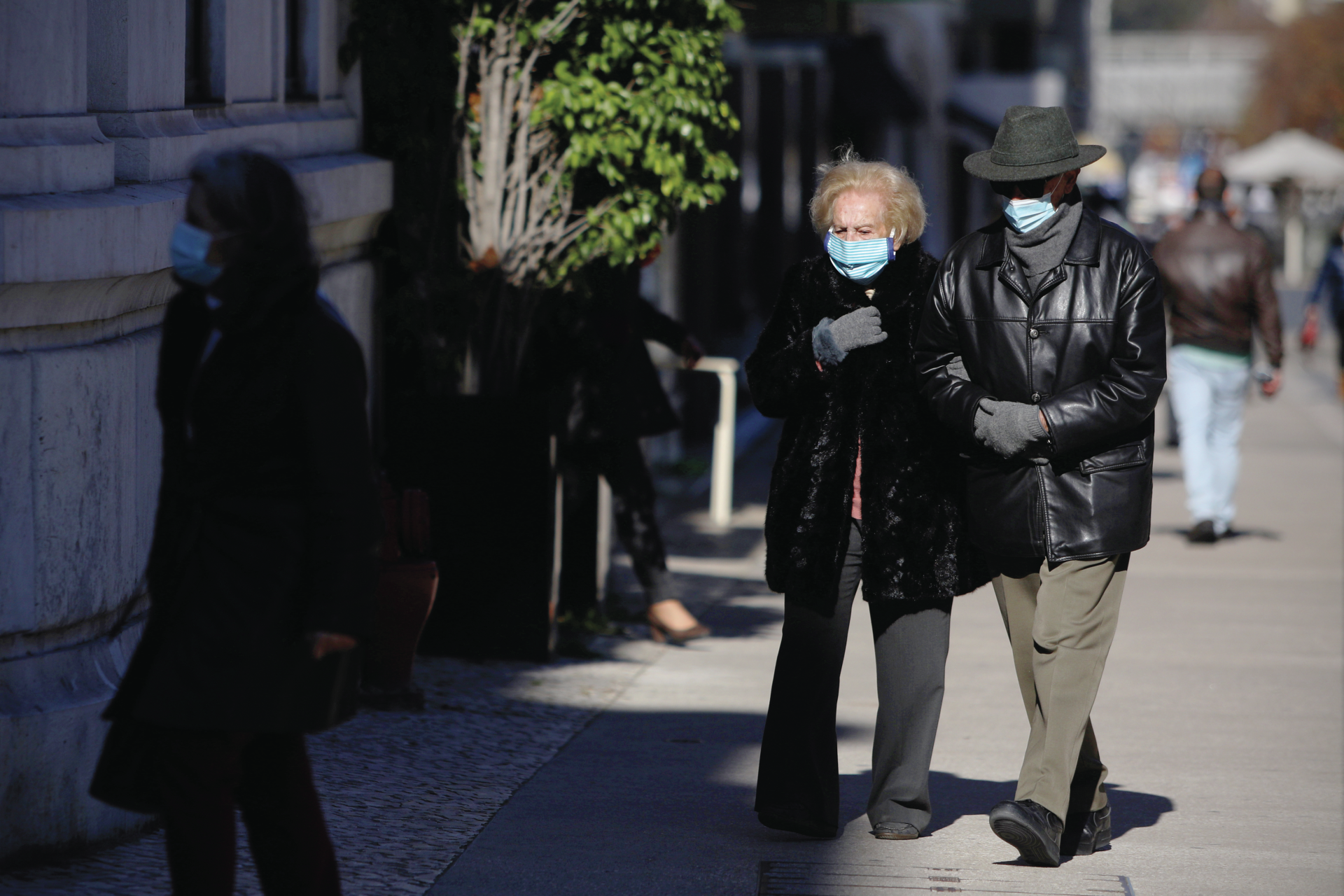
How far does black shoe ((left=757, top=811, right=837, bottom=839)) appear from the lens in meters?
4.48

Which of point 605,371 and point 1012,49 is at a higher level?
point 1012,49

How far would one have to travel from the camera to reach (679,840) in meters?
4.57

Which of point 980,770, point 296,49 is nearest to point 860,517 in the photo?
point 980,770

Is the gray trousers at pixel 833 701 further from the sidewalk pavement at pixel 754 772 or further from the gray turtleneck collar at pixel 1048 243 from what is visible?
the gray turtleneck collar at pixel 1048 243

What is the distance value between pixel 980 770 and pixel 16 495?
118 inches

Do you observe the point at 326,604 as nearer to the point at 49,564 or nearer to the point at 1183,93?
the point at 49,564

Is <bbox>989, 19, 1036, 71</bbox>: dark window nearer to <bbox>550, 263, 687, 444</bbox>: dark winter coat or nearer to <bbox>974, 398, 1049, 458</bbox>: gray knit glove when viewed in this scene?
<bbox>550, 263, 687, 444</bbox>: dark winter coat

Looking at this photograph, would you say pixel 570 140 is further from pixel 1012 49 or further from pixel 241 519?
pixel 1012 49

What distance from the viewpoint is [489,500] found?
6363mm

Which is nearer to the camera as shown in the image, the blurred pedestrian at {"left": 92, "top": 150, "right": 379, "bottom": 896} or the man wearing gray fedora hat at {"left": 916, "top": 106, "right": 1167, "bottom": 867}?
the blurred pedestrian at {"left": 92, "top": 150, "right": 379, "bottom": 896}

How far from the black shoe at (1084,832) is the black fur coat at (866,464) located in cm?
69

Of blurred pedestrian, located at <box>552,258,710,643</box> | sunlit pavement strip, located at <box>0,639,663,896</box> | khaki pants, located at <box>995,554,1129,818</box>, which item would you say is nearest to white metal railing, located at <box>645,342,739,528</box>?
blurred pedestrian, located at <box>552,258,710,643</box>

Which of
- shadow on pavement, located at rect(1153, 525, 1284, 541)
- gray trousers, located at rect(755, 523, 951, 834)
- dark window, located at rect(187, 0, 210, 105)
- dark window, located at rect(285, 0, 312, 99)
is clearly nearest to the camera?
gray trousers, located at rect(755, 523, 951, 834)

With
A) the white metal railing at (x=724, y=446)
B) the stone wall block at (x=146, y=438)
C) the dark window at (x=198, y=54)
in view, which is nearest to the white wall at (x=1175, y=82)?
the white metal railing at (x=724, y=446)
